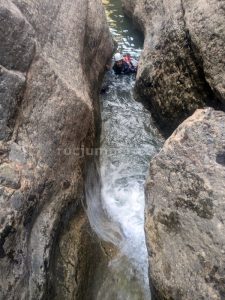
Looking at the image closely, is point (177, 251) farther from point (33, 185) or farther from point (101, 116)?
point (101, 116)

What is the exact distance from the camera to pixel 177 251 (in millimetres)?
4227

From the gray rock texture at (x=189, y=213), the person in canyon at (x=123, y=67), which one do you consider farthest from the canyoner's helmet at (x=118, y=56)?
the gray rock texture at (x=189, y=213)

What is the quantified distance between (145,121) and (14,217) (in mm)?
4895

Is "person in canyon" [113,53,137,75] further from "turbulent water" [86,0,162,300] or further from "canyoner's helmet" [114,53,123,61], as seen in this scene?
"canyoner's helmet" [114,53,123,61]

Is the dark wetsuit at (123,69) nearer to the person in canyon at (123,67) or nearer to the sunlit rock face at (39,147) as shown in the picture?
the person in canyon at (123,67)

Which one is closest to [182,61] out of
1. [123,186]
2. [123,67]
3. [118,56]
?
[123,186]

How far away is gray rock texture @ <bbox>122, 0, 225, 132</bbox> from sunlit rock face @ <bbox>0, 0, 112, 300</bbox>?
1.89m

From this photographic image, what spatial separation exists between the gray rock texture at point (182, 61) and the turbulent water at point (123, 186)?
21.5 inches

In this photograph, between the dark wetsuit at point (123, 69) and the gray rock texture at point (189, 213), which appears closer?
the gray rock texture at point (189, 213)

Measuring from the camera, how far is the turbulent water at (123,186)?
516 cm

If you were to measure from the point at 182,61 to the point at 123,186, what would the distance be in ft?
9.05

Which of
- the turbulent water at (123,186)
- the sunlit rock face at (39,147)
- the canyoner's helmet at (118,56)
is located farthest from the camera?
the canyoner's helmet at (118,56)

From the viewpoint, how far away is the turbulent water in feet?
16.9

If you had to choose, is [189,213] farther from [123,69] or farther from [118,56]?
[118,56]
